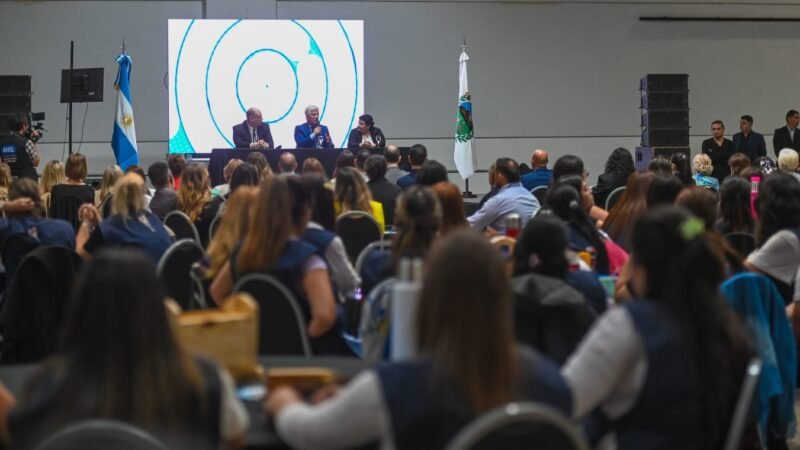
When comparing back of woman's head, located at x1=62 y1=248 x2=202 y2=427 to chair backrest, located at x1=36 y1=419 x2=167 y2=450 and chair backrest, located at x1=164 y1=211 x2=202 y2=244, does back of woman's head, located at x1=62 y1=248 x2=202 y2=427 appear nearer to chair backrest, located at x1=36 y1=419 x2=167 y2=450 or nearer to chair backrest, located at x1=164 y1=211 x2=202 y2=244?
chair backrest, located at x1=36 y1=419 x2=167 y2=450

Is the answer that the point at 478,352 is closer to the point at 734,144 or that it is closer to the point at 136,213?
the point at 136,213

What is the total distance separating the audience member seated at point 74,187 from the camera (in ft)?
24.7

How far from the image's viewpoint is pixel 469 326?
197cm

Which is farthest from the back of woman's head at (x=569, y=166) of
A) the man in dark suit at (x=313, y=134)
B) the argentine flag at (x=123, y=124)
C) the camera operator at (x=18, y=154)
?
the argentine flag at (x=123, y=124)

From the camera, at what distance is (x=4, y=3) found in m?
13.7

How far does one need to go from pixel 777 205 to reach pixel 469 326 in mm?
2828

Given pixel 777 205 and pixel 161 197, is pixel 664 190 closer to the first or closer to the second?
pixel 777 205

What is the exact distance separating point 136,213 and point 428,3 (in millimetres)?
10146

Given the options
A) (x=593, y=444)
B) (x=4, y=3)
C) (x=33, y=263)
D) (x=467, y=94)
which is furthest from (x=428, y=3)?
(x=593, y=444)

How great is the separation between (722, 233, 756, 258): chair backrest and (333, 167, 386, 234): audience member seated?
2.09 metres

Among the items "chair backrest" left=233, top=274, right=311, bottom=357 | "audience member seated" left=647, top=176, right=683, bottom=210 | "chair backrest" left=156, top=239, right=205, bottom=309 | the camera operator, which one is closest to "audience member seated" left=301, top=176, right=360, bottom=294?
"chair backrest" left=233, top=274, right=311, bottom=357

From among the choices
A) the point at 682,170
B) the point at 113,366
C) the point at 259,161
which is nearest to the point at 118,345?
the point at 113,366

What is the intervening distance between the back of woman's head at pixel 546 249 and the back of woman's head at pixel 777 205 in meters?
1.63

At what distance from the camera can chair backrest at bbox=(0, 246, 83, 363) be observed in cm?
439
